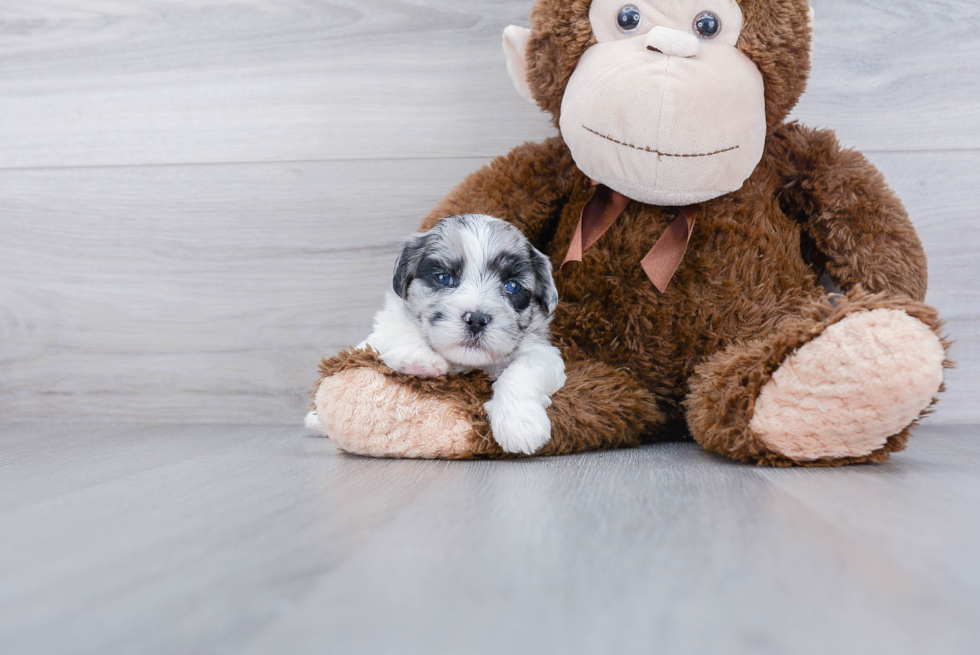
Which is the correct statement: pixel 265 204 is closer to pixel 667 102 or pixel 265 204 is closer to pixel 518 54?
pixel 518 54

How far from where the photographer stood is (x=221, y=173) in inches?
64.2

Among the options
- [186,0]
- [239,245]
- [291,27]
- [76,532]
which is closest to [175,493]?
[76,532]

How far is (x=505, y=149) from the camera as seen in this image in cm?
157

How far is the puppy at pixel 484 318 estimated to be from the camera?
1044 mm

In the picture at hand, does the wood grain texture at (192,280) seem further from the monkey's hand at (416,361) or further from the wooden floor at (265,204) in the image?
the monkey's hand at (416,361)

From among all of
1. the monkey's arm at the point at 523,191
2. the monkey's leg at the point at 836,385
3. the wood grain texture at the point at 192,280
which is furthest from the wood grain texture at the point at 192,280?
the monkey's leg at the point at 836,385

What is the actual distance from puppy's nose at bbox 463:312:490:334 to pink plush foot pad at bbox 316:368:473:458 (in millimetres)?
122

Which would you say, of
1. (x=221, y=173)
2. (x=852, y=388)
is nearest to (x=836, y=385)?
(x=852, y=388)

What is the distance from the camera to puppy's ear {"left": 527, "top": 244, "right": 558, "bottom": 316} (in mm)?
1174

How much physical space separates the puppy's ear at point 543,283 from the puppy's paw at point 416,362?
0.20m

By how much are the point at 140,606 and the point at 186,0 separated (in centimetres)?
154

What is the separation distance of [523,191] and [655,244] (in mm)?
266

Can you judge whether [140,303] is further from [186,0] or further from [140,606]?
[140,606]

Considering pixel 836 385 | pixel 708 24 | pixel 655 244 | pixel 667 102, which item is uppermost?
pixel 708 24
